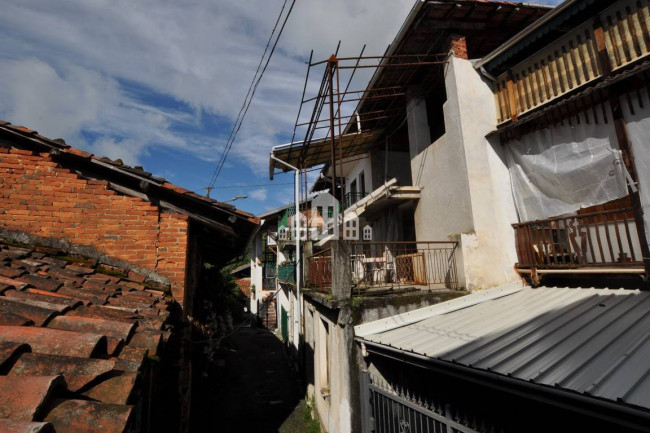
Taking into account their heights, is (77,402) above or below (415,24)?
below

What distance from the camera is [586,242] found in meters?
5.85

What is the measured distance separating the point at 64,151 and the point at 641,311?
27.4 feet

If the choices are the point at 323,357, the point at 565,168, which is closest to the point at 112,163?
the point at 323,357

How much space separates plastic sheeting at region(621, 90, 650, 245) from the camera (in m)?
4.98

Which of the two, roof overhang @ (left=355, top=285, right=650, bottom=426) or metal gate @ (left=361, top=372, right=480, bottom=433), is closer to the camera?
roof overhang @ (left=355, top=285, right=650, bottom=426)

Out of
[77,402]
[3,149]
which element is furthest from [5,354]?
[3,149]

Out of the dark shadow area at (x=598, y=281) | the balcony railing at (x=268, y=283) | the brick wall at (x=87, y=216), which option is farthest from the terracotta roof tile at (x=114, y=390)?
the balcony railing at (x=268, y=283)

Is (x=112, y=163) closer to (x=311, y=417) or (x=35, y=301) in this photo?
(x=35, y=301)

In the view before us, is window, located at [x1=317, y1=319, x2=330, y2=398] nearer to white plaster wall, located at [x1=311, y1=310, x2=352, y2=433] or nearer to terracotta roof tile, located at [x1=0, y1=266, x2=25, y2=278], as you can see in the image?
white plaster wall, located at [x1=311, y1=310, x2=352, y2=433]

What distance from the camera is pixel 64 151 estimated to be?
4.97m

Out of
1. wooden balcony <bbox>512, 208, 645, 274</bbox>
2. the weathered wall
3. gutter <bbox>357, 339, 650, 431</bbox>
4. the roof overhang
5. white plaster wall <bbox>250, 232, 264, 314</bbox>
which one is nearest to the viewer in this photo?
gutter <bbox>357, 339, 650, 431</bbox>

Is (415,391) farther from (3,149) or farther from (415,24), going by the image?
(415,24)

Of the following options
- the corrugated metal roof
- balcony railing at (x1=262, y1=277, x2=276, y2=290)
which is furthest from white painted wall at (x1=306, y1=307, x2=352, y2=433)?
balcony railing at (x1=262, y1=277, x2=276, y2=290)

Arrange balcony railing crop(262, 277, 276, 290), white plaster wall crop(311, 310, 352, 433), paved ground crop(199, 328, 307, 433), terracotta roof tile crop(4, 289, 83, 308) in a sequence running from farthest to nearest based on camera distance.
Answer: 1. balcony railing crop(262, 277, 276, 290)
2. paved ground crop(199, 328, 307, 433)
3. white plaster wall crop(311, 310, 352, 433)
4. terracotta roof tile crop(4, 289, 83, 308)
